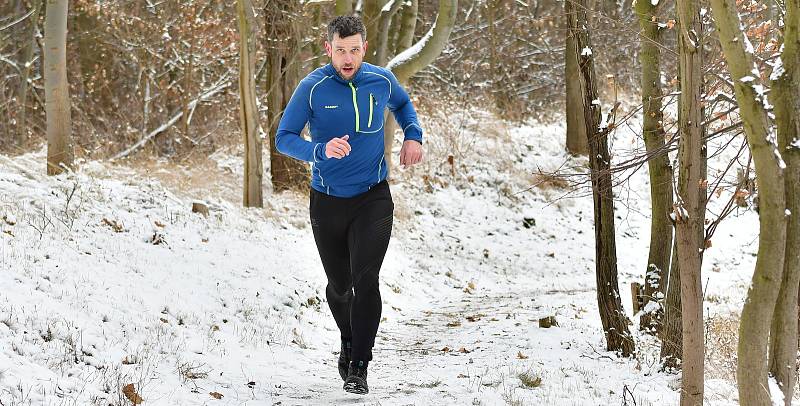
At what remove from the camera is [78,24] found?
18281 mm

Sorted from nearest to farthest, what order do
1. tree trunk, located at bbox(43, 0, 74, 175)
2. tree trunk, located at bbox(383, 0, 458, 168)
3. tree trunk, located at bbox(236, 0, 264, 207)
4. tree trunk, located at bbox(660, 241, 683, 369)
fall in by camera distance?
tree trunk, located at bbox(660, 241, 683, 369) < tree trunk, located at bbox(43, 0, 74, 175) < tree trunk, located at bbox(236, 0, 264, 207) < tree trunk, located at bbox(383, 0, 458, 168)

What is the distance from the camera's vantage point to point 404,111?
17.7 ft

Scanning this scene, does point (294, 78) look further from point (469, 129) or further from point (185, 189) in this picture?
point (469, 129)

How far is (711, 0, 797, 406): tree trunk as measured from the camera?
416 centimetres

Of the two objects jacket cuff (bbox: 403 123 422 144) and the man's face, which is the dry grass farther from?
the man's face

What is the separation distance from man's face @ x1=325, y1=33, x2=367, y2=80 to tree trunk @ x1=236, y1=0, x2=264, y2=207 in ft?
20.6

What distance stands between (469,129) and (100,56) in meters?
8.64

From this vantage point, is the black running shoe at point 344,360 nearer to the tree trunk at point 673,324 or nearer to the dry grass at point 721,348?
the tree trunk at point 673,324

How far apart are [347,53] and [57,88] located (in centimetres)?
578

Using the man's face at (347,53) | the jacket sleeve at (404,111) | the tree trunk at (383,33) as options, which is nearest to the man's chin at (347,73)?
the man's face at (347,53)

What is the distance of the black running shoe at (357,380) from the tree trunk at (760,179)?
219cm

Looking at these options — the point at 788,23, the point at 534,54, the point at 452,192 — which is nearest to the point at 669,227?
the point at 788,23

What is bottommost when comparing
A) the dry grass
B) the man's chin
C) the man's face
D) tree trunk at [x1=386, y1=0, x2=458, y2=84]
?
the dry grass

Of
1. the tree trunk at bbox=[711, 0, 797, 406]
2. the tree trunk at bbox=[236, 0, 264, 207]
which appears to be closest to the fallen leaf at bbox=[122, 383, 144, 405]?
the tree trunk at bbox=[711, 0, 797, 406]
